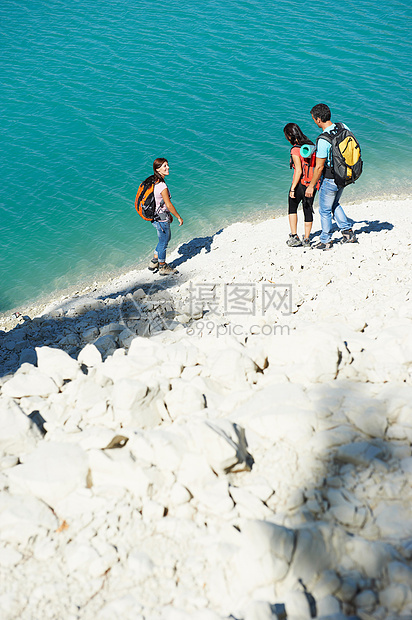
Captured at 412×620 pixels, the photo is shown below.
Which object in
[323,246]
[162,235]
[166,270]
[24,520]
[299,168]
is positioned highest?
[299,168]

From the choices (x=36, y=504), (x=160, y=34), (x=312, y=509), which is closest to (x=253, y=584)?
(x=312, y=509)

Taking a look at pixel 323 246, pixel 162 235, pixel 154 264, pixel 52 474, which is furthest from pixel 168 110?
pixel 52 474

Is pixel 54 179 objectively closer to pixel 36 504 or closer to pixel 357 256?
pixel 357 256

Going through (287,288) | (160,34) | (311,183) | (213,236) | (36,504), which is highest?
(160,34)

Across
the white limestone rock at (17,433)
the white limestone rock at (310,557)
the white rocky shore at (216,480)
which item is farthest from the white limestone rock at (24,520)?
the white limestone rock at (310,557)

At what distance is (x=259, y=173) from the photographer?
14906mm

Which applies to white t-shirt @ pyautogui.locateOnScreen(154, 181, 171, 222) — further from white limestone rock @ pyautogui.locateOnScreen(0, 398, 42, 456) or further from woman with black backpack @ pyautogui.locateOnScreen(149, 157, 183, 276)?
white limestone rock @ pyautogui.locateOnScreen(0, 398, 42, 456)

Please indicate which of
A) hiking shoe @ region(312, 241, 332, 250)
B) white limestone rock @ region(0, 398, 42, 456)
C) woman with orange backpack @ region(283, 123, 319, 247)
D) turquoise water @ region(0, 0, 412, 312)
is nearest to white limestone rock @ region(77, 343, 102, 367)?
white limestone rock @ region(0, 398, 42, 456)

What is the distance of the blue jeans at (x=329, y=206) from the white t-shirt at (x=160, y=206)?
2691 mm

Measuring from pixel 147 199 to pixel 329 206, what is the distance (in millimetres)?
3105

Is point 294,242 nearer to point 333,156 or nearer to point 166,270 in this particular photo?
point 333,156

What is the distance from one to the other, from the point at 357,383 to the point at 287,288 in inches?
121

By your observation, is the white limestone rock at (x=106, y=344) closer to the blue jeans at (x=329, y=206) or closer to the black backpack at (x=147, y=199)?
the black backpack at (x=147, y=199)

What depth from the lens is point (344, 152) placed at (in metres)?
6.57
